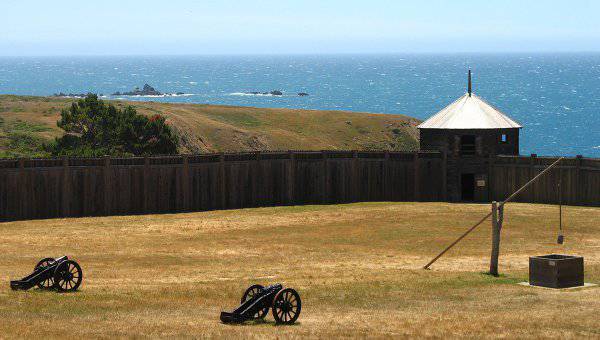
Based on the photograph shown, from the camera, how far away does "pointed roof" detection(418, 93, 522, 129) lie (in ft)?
170

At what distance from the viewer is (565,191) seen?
48.2 m

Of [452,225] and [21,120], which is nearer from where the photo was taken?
[452,225]

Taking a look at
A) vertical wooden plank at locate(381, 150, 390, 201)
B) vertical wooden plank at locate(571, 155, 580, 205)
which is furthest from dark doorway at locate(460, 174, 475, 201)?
vertical wooden plank at locate(571, 155, 580, 205)

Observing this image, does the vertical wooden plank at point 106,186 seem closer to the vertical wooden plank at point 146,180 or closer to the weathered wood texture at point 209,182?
the weathered wood texture at point 209,182

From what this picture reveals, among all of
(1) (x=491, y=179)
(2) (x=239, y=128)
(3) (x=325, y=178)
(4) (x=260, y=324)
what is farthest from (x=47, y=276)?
(2) (x=239, y=128)

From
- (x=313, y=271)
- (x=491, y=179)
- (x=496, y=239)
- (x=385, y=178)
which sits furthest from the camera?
(x=491, y=179)

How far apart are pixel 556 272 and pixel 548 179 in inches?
855

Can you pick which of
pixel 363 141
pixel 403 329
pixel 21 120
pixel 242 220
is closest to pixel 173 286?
pixel 403 329

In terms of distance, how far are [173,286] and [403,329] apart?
7.95m

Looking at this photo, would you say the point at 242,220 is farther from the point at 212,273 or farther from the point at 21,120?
the point at 21,120

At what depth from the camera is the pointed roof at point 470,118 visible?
5193cm

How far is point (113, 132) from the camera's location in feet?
213

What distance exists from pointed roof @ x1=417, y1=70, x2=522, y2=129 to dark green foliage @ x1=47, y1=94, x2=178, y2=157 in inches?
761

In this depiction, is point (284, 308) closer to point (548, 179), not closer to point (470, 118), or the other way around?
point (548, 179)
